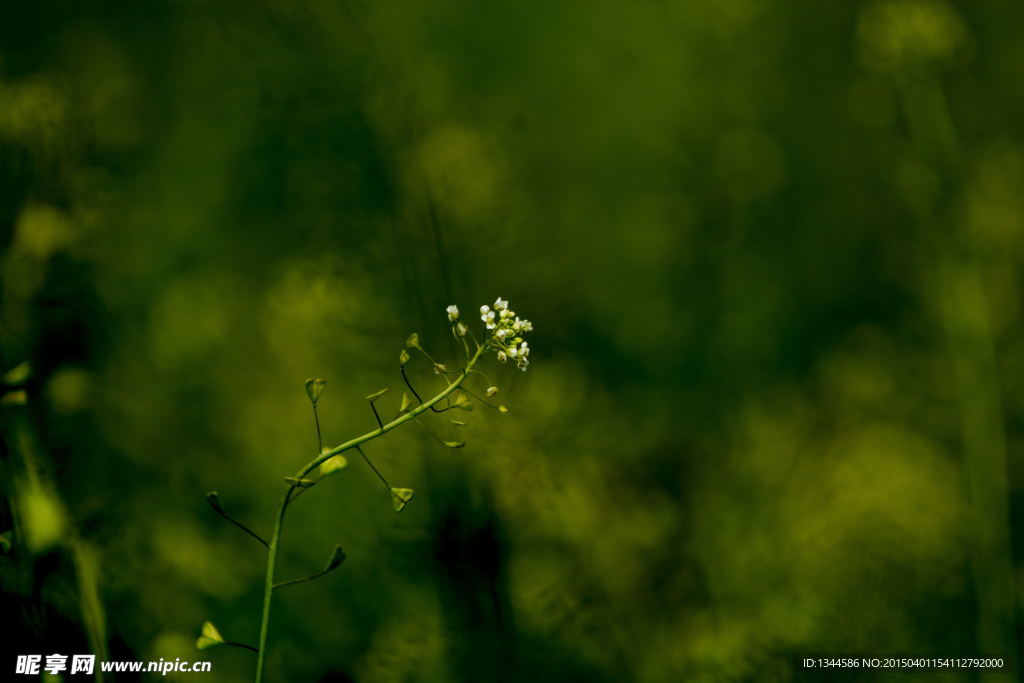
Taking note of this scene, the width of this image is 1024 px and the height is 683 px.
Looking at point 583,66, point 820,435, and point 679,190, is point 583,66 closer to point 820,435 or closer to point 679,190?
point 679,190

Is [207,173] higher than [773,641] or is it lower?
higher

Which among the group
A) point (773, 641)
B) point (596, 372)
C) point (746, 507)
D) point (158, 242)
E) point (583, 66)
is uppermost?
point (583, 66)

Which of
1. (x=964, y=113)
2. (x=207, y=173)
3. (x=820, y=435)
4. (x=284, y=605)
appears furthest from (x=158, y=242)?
(x=964, y=113)

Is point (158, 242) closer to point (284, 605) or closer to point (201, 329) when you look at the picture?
point (201, 329)

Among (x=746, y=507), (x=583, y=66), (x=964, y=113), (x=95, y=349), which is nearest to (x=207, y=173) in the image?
(x=95, y=349)

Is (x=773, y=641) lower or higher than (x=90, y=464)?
lower

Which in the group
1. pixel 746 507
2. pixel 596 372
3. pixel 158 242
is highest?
pixel 158 242
